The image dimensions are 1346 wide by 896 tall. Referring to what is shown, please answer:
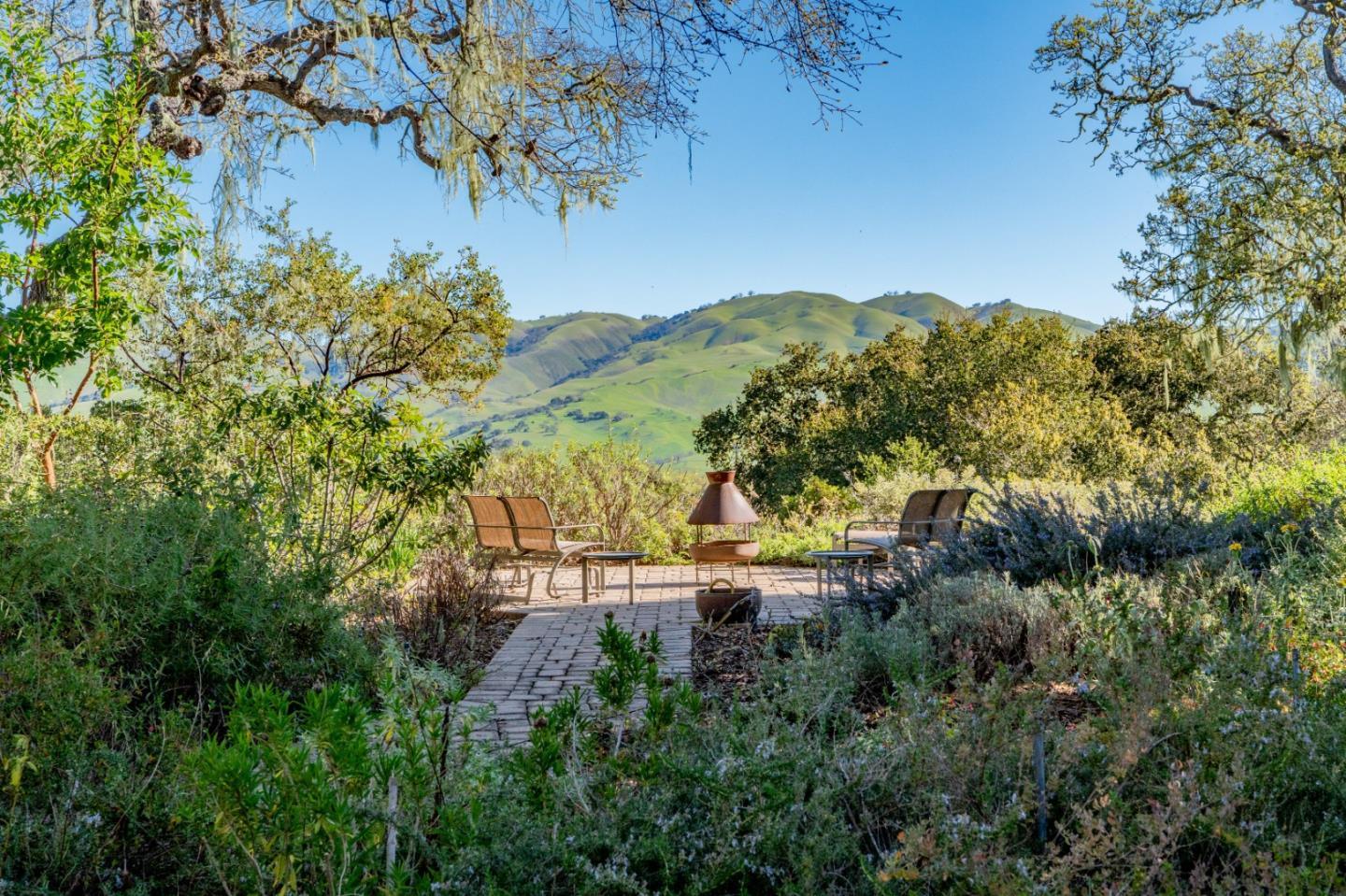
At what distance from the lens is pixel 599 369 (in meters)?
184

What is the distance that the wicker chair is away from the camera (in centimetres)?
807

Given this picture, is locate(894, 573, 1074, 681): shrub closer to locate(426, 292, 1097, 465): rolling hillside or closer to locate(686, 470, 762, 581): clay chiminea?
locate(686, 470, 762, 581): clay chiminea

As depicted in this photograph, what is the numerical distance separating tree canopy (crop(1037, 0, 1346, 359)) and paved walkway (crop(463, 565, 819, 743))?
20.3 feet

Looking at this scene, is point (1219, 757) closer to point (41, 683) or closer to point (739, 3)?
point (739, 3)

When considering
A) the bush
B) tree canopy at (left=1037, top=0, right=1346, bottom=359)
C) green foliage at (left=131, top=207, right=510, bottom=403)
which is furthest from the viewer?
green foliage at (left=131, top=207, right=510, bottom=403)

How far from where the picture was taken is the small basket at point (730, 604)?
6203mm

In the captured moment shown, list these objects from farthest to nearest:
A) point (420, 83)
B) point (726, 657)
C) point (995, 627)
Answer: point (726, 657) → point (420, 83) → point (995, 627)

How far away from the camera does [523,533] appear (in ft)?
27.3

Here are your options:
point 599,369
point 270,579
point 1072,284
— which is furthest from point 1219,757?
point 599,369

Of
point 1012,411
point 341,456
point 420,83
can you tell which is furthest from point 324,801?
point 1012,411

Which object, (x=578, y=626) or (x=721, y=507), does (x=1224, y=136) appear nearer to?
(x=721, y=507)

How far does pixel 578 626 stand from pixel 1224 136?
9.39 meters

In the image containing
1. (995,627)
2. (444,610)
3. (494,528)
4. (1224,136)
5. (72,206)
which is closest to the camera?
(995,627)

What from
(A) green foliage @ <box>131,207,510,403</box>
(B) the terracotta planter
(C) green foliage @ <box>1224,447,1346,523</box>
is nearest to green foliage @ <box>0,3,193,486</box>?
(B) the terracotta planter
